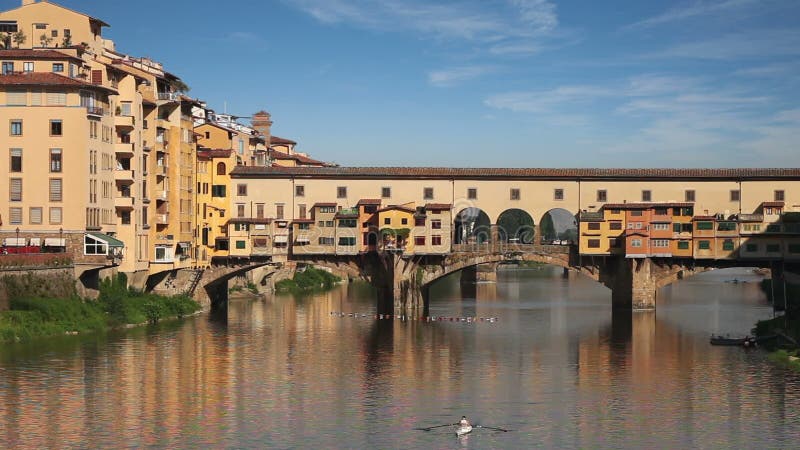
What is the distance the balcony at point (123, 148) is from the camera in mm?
68938

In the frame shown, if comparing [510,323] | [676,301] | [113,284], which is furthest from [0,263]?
[676,301]

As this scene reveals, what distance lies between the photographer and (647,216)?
257ft

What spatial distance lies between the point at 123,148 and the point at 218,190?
14.1m

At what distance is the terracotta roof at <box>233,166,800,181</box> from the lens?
80438 millimetres

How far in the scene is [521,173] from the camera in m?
81.6

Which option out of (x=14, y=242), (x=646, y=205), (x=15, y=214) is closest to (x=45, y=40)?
(x=15, y=214)

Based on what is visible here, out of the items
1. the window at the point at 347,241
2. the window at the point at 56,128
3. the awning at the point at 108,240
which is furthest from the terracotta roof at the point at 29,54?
the window at the point at 347,241

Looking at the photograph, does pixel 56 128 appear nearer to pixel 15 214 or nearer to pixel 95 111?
pixel 95 111

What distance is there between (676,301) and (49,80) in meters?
50.7

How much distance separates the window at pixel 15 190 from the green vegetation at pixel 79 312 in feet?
19.3

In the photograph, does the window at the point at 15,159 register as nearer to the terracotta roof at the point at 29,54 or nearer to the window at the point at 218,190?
the terracotta roof at the point at 29,54

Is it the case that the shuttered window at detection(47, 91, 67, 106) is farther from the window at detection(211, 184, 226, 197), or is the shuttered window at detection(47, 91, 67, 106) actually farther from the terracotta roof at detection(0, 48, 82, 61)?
the window at detection(211, 184, 226, 197)

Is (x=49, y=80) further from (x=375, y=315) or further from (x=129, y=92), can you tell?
(x=375, y=315)

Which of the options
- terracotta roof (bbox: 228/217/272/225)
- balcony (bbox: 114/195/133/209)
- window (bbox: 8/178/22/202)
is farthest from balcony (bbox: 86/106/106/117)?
terracotta roof (bbox: 228/217/272/225)
